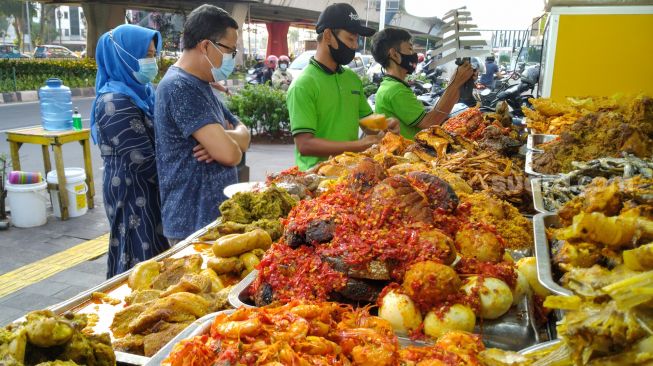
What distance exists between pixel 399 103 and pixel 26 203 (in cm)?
456

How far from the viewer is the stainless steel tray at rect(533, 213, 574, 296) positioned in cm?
138

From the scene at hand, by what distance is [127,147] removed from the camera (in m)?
3.44

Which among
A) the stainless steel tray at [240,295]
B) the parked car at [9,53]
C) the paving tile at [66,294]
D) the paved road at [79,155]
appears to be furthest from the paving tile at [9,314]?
the parked car at [9,53]

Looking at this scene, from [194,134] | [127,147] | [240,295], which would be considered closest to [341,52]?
[194,134]

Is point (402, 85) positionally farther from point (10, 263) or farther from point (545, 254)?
point (10, 263)

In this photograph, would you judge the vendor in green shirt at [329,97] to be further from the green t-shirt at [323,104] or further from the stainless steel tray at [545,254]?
the stainless steel tray at [545,254]

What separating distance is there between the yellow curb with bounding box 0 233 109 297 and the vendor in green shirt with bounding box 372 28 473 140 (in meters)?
3.41

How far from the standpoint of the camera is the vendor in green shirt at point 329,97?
4.08 meters

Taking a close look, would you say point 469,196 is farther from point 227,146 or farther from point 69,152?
point 69,152

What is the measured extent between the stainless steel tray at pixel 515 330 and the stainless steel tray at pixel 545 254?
0.68 feet

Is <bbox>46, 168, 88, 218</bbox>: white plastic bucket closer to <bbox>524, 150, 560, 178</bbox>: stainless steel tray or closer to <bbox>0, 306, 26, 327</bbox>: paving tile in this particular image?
<bbox>0, 306, 26, 327</bbox>: paving tile

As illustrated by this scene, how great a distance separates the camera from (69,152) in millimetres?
10117

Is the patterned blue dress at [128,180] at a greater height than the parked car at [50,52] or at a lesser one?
lesser

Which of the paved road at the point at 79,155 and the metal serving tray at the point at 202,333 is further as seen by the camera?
the paved road at the point at 79,155
